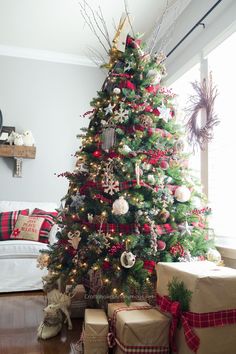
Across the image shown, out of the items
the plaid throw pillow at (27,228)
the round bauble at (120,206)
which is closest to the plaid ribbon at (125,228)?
the round bauble at (120,206)

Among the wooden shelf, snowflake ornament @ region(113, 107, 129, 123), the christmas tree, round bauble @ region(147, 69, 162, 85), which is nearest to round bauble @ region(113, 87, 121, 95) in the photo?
the christmas tree

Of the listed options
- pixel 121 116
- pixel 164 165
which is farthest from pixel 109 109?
pixel 164 165

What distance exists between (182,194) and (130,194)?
38 cm

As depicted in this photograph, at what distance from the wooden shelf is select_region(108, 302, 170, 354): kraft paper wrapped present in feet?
9.79

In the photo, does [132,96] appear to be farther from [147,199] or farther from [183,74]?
[183,74]

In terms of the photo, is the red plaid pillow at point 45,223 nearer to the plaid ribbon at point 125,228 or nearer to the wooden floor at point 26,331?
the wooden floor at point 26,331

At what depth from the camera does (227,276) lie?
5.12ft

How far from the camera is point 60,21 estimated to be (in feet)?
12.0

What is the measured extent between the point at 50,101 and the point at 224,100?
283cm

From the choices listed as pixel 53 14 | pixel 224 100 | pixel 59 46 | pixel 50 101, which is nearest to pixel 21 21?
pixel 53 14

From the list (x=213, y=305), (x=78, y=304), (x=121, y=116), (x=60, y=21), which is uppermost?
(x=60, y=21)

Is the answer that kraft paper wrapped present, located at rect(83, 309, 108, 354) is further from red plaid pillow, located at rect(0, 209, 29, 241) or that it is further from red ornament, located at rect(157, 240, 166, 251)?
red plaid pillow, located at rect(0, 209, 29, 241)

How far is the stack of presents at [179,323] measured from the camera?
1.51m

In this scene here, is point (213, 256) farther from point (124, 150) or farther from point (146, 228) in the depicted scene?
point (124, 150)
